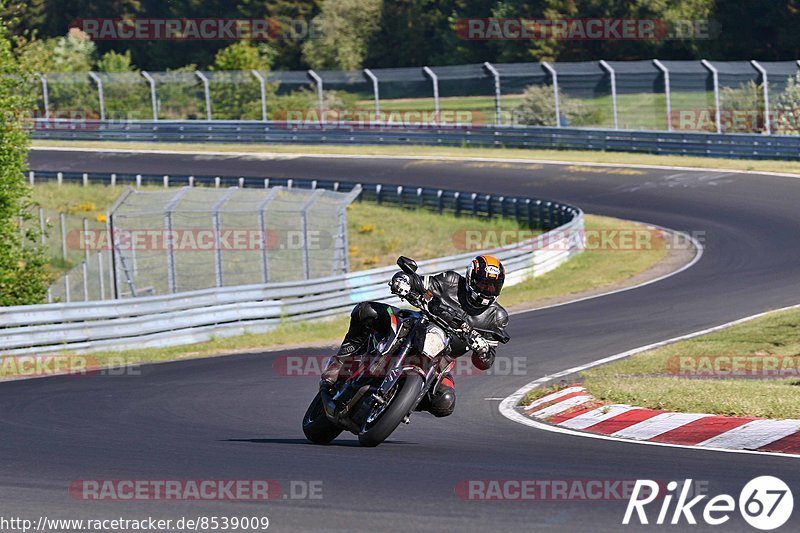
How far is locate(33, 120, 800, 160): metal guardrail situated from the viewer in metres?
38.7

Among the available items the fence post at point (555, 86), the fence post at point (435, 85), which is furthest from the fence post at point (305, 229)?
the fence post at point (435, 85)

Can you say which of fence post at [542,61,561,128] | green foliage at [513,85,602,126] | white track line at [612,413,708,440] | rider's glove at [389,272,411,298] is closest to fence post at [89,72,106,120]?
green foliage at [513,85,602,126]

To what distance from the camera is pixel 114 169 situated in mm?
47625

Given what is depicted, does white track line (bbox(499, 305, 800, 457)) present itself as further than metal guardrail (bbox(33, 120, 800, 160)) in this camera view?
No

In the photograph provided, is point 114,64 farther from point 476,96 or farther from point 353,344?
point 353,344

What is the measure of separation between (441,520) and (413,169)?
37.5m

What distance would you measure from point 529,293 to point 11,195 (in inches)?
408

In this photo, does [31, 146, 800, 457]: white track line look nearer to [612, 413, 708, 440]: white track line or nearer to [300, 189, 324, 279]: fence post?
[612, 413, 708, 440]: white track line

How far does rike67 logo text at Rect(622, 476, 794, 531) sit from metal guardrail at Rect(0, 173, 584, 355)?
13.0 meters

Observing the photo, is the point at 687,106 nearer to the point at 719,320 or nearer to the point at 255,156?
the point at 255,156

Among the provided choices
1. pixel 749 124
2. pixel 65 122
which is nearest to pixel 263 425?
pixel 749 124

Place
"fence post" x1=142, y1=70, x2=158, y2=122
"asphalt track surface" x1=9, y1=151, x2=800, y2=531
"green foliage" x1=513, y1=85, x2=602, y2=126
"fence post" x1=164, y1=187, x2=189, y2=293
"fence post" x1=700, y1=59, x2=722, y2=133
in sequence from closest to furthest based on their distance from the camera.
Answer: "asphalt track surface" x1=9, y1=151, x2=800, y2=531 < "fence post" x1=164, y1=187, x2=189, y2=293 < "fence post" x1=700, y1=59, x2=722, y2=133 < "green foliage" x1=513, y1=85, x2=602, y2=126 < "fence post" x1=142, y1=70, x2=158, y2=122

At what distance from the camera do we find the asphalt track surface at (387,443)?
6.84 meters

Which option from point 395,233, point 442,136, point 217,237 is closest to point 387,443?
point 217,237
